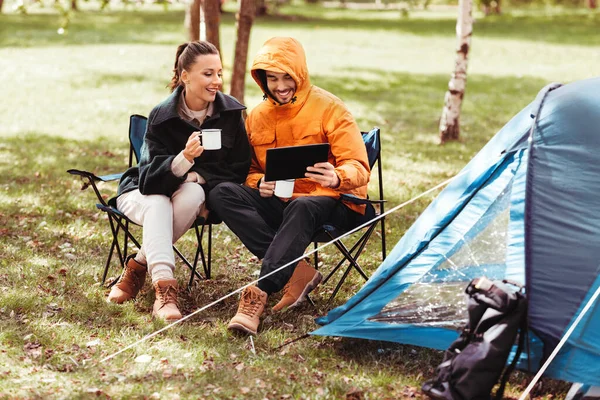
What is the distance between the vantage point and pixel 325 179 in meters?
4.07

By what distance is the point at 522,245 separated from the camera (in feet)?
11.1

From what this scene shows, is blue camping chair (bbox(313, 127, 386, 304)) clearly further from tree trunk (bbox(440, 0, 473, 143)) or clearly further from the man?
tree trunk (bbox(440, 0, 473, 143))

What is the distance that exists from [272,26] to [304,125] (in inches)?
760

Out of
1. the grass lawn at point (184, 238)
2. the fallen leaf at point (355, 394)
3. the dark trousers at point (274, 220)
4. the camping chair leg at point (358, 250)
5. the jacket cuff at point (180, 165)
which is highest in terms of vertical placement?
the jacket cuff at point (180, 165)

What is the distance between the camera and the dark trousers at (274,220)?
3.96 metres

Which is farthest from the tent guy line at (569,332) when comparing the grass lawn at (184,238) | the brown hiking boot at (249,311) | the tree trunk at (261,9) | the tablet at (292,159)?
the tree trunk at (261,9)

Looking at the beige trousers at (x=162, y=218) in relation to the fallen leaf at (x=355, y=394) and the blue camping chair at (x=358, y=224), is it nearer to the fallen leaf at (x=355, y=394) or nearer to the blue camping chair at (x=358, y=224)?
the blue camping chair at (x=358, y=224)

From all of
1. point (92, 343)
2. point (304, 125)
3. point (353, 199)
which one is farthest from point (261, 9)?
point (92, 343)

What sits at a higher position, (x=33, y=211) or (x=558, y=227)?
(x=558, y=227)

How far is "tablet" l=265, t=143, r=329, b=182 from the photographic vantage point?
3926mm

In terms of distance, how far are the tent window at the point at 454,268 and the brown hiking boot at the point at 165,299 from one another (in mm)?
1044

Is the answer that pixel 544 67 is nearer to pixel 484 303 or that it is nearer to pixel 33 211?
pixel 33 211

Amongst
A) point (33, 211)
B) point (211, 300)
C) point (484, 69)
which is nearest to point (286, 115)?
point (211, 300)

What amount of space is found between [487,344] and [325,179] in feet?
4.29
